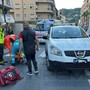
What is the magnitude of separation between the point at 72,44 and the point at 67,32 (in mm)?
1625

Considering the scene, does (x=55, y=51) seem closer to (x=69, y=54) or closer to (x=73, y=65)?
(x=69, y=54)

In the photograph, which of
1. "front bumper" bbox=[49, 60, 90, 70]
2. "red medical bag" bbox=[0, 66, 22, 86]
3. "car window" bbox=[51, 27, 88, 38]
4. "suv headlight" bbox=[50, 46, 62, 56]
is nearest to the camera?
"red medical bag" bbox=[0, 66, 22, 86]

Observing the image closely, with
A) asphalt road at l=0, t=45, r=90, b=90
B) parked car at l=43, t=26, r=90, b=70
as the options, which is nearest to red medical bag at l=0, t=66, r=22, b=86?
asphalt road at l=0, t=45, r=90, b=90

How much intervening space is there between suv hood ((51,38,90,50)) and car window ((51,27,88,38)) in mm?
636

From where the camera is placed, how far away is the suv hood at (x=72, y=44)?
29.7ft

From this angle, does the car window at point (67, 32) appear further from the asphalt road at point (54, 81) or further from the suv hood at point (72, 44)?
the asphalt road at point (54, 81)

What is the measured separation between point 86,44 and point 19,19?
270ft

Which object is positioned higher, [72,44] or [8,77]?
[72,44]

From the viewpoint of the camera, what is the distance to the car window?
417 inches

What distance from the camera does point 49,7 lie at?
97062 mm

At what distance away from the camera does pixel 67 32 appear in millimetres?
10844

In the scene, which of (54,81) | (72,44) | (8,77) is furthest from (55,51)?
(8,77)

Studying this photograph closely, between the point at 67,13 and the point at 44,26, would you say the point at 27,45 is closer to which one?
the point at 44,26

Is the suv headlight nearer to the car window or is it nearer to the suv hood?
the suv hood
